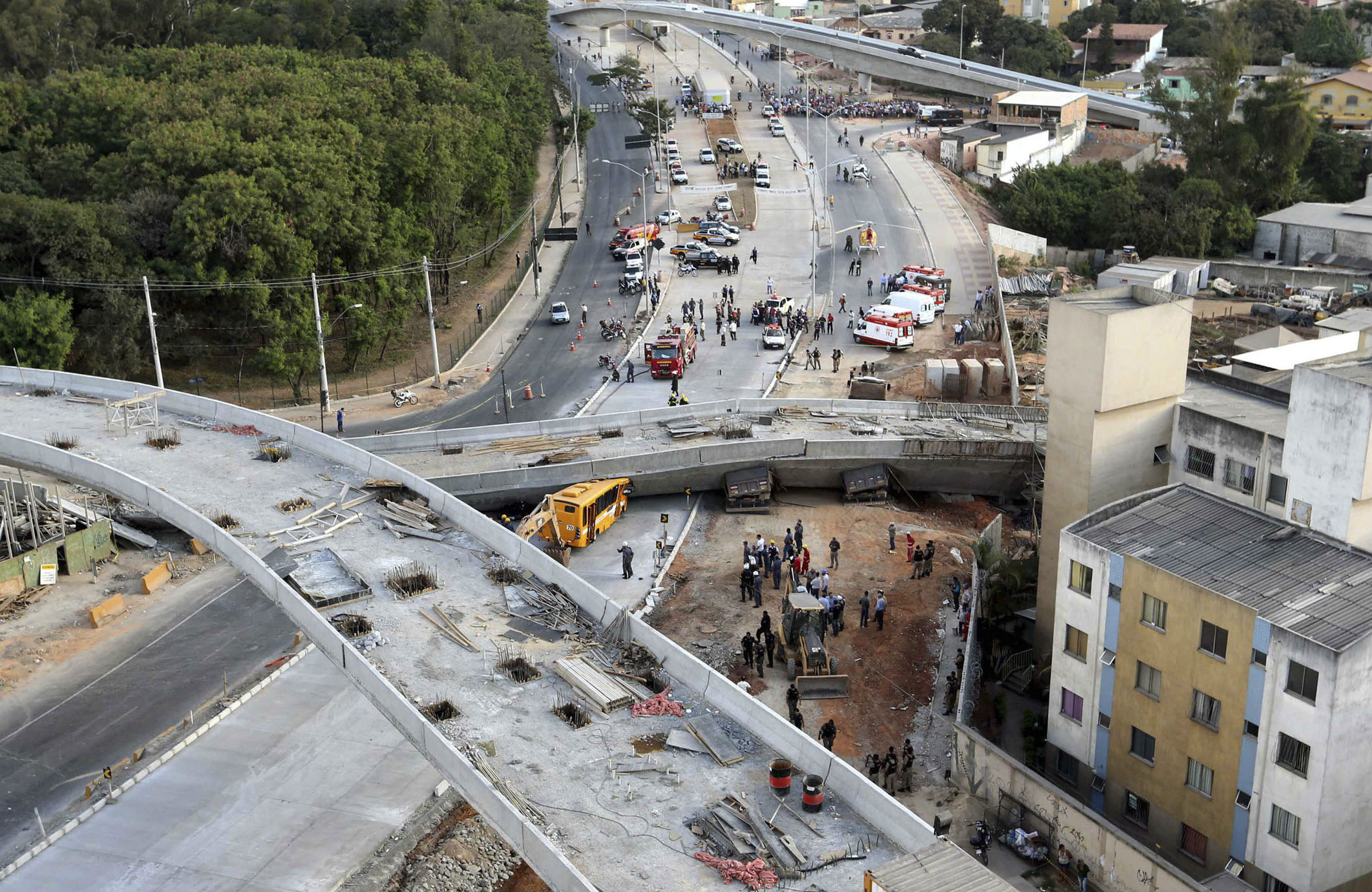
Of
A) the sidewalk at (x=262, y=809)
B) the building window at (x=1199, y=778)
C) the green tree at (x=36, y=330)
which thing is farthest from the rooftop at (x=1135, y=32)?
the building window at (x=1199, y=778)

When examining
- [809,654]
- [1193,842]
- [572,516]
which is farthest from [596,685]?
[572,516]

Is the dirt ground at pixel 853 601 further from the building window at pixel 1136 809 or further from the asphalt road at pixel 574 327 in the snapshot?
the asphalt road at pixel 574 327

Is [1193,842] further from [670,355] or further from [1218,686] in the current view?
[670,355]

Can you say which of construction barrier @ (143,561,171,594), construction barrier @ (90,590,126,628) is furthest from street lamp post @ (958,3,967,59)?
construction barrier @ (90,590,126,628)

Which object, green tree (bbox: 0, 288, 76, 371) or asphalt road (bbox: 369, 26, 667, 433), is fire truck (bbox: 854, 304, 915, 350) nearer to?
asphalt road (bbox: 369, 26, 667, 433)

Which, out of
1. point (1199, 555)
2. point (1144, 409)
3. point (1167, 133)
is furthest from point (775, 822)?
point (1167, 133)
